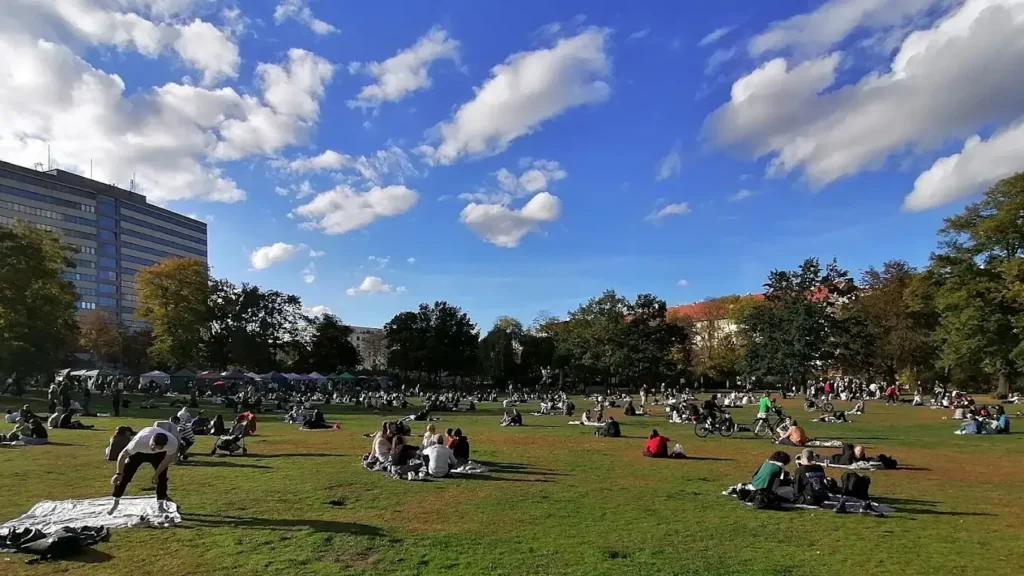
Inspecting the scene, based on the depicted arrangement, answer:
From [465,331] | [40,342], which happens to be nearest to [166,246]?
[465,331]

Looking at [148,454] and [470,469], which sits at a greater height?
[148,454]

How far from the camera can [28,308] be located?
127ft

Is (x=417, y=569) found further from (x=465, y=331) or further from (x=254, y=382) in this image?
(x=465, y=331)

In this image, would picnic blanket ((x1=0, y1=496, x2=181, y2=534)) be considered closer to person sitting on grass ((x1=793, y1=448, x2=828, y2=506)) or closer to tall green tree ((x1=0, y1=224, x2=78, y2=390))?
person sitting on grass ((x1=793, y1=448, x2=828, y2=506))

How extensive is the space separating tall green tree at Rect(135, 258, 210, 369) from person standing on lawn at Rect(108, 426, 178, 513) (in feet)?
188

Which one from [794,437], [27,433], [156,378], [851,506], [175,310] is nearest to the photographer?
[851,506]

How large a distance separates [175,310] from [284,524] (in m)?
59.5

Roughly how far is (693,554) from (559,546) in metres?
1.56

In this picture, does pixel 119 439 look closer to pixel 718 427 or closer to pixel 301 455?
pixel 301 455

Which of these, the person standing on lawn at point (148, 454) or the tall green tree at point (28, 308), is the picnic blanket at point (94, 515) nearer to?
the person standing on lawn at point (148, 454)

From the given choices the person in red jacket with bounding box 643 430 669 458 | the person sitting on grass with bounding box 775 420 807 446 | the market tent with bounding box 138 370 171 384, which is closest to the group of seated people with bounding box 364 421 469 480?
the person in red jacket with bounding box 643 430 669 458

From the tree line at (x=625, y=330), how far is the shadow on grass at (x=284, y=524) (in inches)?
1353

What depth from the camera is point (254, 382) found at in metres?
58.8

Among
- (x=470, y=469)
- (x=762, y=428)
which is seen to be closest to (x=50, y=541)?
(x=470, y=469)
